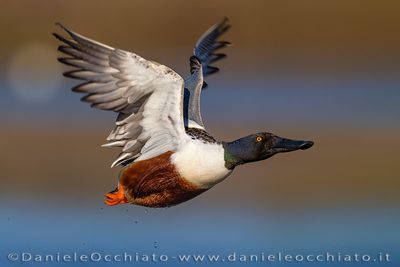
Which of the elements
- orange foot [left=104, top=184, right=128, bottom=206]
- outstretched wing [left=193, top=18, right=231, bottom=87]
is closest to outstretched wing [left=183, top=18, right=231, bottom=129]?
outstretched wing [left=193, top=18, right=231, bottom=87]

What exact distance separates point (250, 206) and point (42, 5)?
18.1ft

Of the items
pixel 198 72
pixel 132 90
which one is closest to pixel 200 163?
pixel 132 90

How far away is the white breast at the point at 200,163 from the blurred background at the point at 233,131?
4.43 ft

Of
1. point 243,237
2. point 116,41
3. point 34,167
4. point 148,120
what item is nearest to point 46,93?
point 116,41

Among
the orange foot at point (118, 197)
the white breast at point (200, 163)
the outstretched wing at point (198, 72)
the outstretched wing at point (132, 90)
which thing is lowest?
the orange foot at point (118, 197)

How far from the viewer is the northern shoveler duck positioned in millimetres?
4309

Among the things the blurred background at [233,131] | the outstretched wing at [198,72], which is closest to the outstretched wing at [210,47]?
the outstretched wing at [198,72]

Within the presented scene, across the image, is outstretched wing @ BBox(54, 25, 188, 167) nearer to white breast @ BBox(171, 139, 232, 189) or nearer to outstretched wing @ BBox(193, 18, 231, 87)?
white breast @ BBox(171, 139, 232, 189)

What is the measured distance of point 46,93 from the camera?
1003 centimetres

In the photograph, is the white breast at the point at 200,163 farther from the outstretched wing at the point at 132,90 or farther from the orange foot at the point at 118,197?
the orange foot at the point at 118,197

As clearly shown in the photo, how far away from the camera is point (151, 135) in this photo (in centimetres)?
450

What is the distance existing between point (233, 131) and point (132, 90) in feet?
13.0

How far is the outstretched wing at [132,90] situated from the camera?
430 cm

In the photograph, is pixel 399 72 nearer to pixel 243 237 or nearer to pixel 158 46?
pixel 158 46
